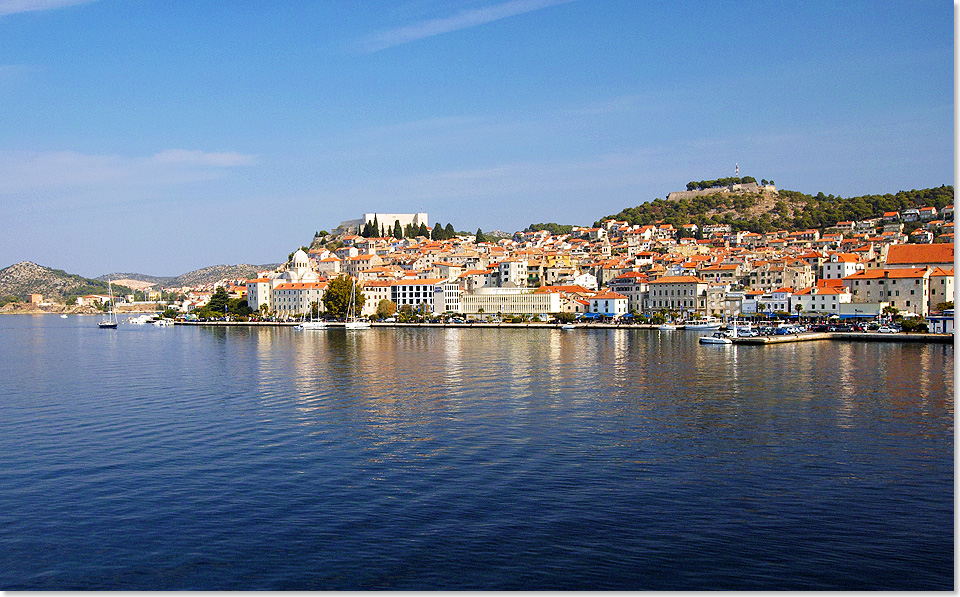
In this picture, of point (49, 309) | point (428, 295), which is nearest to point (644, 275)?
point (428, 295)

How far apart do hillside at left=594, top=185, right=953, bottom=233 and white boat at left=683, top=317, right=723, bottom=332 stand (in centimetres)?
4060

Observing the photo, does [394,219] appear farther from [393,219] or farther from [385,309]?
[385,309]

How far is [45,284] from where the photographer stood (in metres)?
145

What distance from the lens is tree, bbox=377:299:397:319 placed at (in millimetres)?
57875

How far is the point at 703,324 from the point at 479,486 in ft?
131

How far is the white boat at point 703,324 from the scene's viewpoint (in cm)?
4425

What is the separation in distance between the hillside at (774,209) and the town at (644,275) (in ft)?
11.2

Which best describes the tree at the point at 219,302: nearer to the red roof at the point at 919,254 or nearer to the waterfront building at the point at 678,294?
the waterfront building at the point at 678,294

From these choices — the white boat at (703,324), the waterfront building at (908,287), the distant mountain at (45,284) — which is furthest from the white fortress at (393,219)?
the distant mountain at (45,284)

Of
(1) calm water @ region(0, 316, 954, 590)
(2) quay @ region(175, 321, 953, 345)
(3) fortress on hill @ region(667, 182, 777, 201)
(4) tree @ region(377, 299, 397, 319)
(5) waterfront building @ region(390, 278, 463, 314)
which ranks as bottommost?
(2) quay @ region(175, 321, 953, 345)

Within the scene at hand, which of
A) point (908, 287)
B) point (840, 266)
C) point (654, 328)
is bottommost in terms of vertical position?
point (654, 328)

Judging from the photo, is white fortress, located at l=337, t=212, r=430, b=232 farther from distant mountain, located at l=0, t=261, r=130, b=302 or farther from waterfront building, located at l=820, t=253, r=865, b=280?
distant mountain, located at l=0, t=261, r=130, b=302

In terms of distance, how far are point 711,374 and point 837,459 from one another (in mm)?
10730

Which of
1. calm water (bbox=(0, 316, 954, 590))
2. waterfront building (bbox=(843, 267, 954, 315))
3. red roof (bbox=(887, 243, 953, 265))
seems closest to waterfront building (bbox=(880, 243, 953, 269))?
red roof (bbox=(887, 243, 953, 265))
